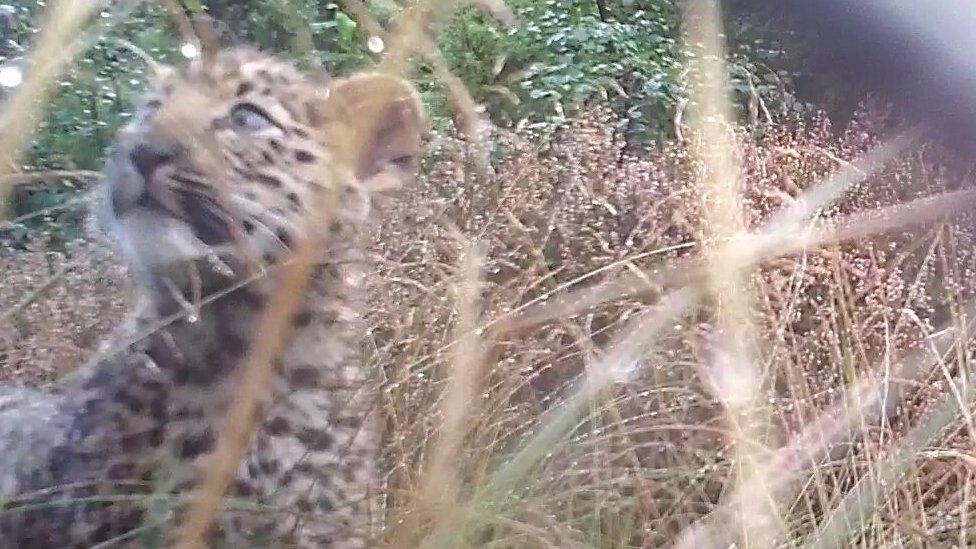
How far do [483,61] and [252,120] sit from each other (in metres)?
0.21

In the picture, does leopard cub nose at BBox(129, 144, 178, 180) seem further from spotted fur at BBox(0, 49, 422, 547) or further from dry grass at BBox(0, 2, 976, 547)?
dry grass at BBox(0, 2, 976, 547)

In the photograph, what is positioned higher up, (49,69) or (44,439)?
(49,69)

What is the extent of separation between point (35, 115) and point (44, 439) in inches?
10.5

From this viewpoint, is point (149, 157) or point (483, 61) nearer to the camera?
point (149, 157)

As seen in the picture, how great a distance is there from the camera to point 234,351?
35.8 inches

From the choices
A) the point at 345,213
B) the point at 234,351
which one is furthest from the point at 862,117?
the point at 234,351

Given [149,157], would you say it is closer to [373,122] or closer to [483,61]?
[373,122]

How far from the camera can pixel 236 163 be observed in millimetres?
893

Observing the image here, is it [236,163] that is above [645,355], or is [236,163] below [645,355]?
above

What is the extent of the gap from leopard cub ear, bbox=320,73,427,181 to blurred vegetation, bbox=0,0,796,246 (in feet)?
0.10

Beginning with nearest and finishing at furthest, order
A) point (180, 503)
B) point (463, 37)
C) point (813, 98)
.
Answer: point (180, 503) → point (463, 37) → point (813, 98)

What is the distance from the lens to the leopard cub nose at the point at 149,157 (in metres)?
0.86

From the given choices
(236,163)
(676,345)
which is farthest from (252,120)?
(676,345)

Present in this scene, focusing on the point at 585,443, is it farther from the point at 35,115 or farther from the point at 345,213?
the point at 35,115
